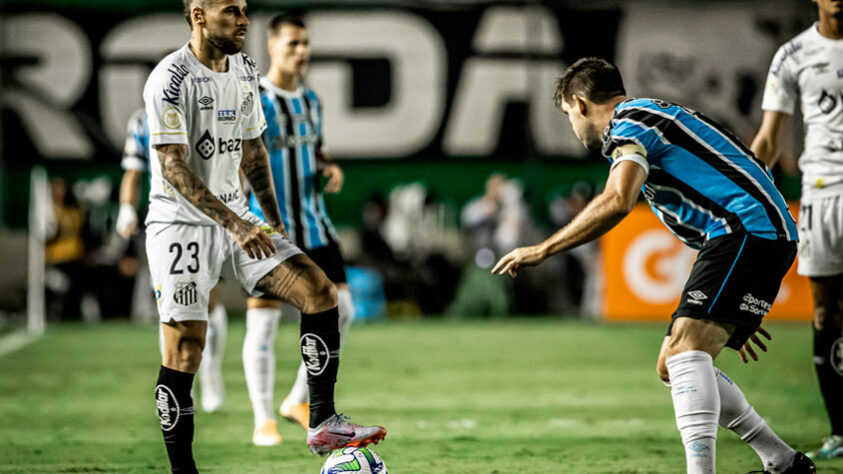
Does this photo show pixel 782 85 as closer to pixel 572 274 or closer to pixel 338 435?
pixel 338 435

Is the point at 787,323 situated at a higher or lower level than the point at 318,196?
lower

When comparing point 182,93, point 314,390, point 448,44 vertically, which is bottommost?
point 314,390

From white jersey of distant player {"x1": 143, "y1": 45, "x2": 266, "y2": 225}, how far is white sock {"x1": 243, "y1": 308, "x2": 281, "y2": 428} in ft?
5.68

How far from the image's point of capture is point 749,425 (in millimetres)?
4793

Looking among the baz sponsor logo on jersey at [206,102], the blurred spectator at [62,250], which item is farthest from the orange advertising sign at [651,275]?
the baz sponsor logo on jersey at [206,102]

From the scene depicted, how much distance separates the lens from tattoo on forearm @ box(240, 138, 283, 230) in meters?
5.37

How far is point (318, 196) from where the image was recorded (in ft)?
23.1

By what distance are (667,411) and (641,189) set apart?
3.61m

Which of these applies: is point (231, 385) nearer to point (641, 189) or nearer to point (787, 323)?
point (641, 189)

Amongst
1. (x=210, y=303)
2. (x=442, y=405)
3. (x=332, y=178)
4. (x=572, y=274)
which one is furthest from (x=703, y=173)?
(x=572, y=274)

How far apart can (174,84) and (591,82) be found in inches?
71.1

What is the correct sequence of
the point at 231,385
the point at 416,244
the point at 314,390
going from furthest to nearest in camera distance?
the point at 416,244
the point at 231,385
the point at 314,390

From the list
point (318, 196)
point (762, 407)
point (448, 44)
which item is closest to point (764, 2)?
point (448, 44)

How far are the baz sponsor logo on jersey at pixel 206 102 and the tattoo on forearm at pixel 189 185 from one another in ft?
0.74
